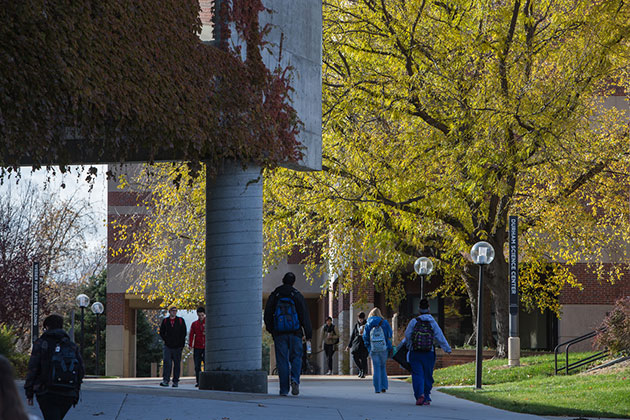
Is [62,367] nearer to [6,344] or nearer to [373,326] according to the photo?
[373,326]

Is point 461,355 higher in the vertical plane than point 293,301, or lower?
lower

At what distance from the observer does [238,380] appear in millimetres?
15930

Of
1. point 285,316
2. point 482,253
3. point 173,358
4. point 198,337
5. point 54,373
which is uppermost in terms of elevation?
point 482,253

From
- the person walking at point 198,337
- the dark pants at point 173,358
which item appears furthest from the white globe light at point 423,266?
the dark pants at point 173,358

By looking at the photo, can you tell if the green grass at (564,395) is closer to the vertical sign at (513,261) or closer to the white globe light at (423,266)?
the vertical sign at (513,261)

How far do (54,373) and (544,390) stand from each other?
12.6 metres

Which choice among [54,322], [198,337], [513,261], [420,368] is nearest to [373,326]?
[420,368]

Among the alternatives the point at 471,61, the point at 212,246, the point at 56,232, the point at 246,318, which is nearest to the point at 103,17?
the point at 212,246

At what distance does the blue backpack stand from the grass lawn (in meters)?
4.00

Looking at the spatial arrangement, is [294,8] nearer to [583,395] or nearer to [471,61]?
[471,61]

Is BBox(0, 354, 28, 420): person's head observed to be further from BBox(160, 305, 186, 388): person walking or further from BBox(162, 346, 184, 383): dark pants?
BBox(162, 346, 184, 383): dark pants

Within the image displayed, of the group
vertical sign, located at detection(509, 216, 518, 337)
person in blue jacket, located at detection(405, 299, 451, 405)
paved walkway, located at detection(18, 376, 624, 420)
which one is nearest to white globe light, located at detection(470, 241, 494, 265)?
vertical sign, located at detection(509, 216, 518, 337)

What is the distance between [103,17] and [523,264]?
925 inches

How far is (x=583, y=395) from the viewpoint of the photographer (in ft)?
57.9
